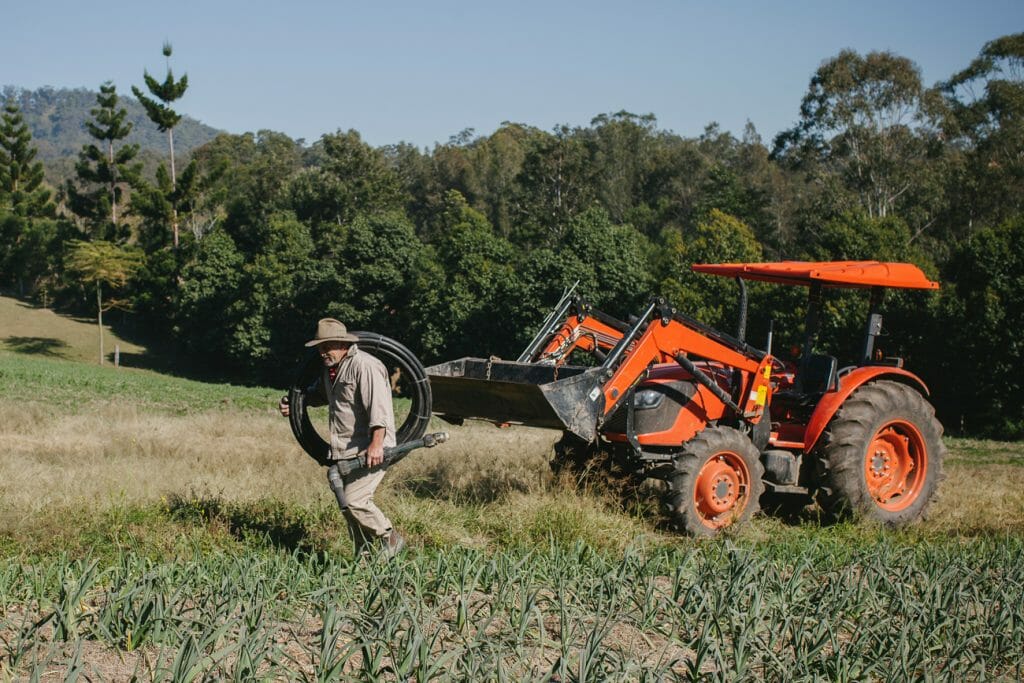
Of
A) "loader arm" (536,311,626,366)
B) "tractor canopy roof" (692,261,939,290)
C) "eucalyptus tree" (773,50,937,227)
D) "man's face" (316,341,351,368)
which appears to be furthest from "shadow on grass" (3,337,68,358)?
"man's face" (316,341,351,368)

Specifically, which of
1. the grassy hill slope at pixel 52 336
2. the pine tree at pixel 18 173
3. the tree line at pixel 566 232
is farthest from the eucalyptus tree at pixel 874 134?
the pine tree at pixel 18 173

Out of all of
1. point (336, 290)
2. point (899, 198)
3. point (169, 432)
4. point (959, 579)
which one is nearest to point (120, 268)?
point (336, 290)

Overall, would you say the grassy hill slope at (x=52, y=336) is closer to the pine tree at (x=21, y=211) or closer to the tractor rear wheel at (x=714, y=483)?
the pine tree at (x=21, y=211)

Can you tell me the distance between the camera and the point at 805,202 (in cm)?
4491

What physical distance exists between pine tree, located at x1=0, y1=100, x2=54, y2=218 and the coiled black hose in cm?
7852

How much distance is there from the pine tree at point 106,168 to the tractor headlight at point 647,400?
212ft

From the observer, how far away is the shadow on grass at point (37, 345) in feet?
207

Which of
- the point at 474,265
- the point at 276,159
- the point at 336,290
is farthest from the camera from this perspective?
the point at 276,159

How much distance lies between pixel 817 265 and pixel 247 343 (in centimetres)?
4654

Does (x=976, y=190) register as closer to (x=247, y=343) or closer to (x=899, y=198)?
(x=899, y=198)

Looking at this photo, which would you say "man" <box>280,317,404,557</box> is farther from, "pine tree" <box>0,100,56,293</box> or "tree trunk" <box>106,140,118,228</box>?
"pine tree" <box>0,100,56,293</box>

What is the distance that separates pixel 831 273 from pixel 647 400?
2102mm

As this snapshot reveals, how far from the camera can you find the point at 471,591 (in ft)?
18.5

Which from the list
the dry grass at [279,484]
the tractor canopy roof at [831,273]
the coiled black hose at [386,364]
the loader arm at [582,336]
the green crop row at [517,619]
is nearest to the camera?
the green crop row at [517,619]
